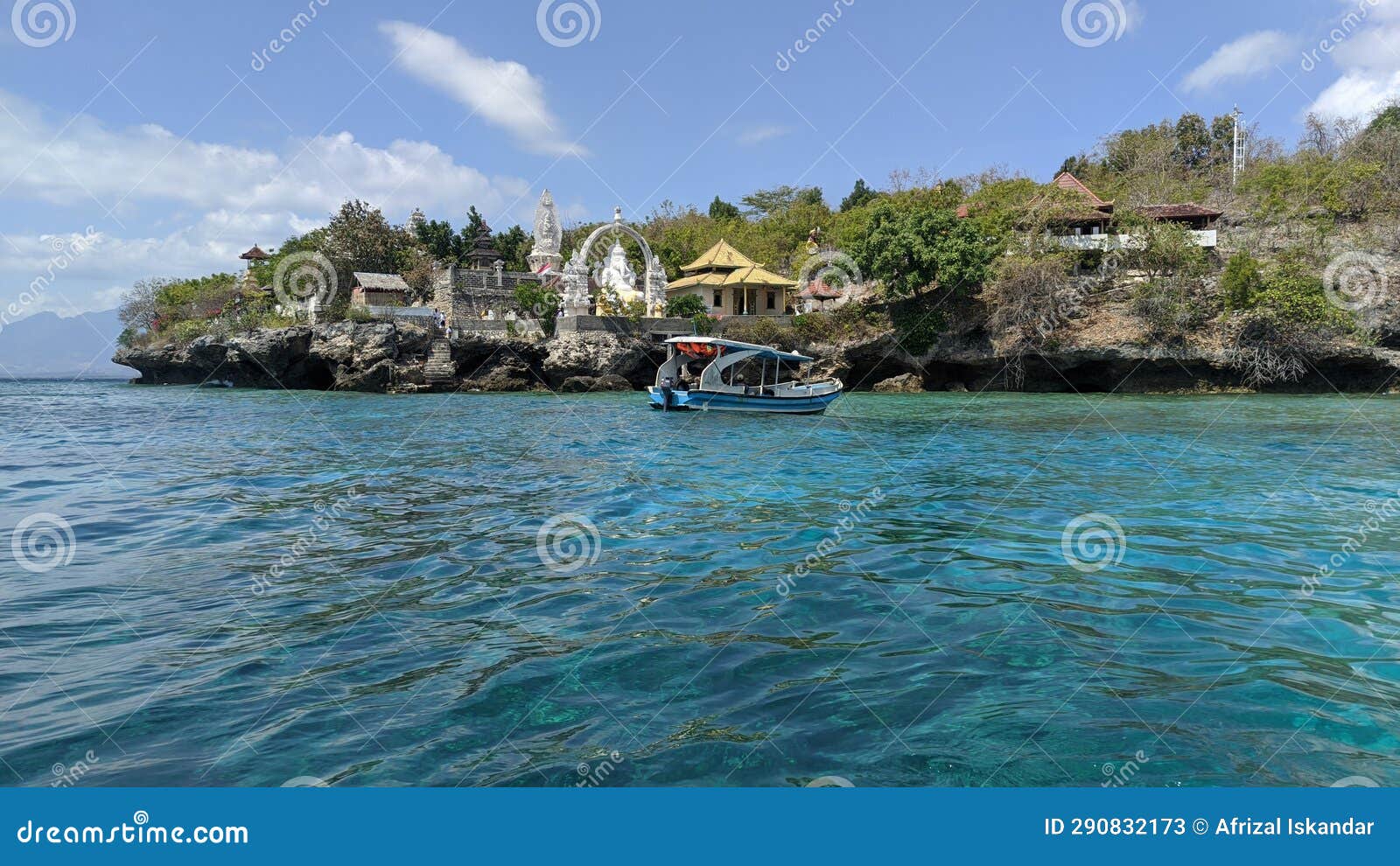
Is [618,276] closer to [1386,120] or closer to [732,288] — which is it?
[732,288]

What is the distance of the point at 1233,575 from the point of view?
260 inches

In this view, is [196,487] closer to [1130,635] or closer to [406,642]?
[406,642]

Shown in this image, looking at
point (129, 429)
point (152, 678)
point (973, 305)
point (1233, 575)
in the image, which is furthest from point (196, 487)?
point (973, 305)

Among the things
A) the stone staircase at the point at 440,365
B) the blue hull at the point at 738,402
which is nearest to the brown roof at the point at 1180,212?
the blue hull at the point at 738,402

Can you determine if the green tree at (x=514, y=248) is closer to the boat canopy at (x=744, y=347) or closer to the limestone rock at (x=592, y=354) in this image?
the limestone rock at (x=592, y=354)
